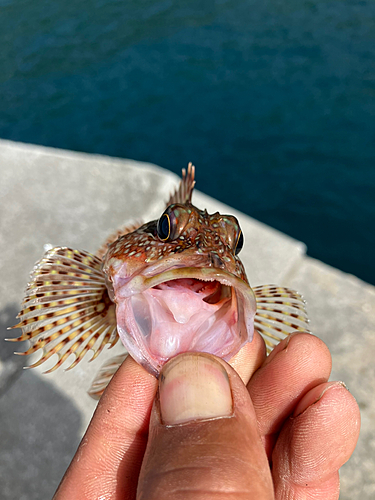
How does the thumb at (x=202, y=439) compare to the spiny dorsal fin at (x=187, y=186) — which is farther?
the spiny dorsal fin at (x=187, y=186)

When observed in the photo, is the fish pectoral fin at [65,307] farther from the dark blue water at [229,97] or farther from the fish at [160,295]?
the dark blue water at [229,97]

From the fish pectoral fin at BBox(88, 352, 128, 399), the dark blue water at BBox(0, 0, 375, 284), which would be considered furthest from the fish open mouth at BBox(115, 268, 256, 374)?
the dark blue water at BBox(0, 0, 375, 284)

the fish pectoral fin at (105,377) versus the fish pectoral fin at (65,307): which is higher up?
the fish pectoral fin at (65,307)

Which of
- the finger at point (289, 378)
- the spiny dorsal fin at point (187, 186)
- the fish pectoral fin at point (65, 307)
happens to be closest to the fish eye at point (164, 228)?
the fish pectoral fin at point (65, 307)

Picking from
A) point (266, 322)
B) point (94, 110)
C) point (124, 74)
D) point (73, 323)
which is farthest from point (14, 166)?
point (124, 74)

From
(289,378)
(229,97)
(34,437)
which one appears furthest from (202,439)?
(229,97)

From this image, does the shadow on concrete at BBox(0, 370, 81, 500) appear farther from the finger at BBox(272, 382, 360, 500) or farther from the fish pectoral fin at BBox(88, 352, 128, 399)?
the finger at BBox(272, 382, 360, 500)

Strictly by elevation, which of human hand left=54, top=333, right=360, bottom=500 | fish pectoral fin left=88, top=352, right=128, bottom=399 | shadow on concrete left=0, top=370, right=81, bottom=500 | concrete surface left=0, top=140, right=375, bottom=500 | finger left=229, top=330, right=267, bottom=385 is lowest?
shadow on concrete left=0, top=370, right=81, bottom=500

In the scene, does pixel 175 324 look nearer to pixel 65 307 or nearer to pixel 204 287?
pixel 204 287
